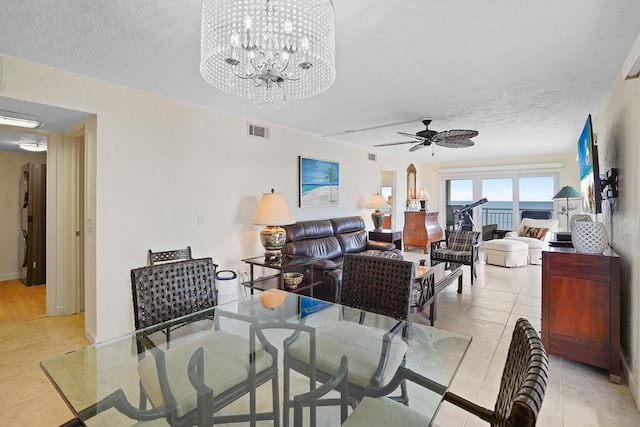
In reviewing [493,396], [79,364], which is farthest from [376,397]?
[79,364]

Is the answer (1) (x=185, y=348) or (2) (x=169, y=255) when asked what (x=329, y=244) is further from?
(1) (x=185, y=348)

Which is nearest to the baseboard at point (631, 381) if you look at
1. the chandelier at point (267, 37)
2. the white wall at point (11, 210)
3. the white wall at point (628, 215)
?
the white wall at point (628, 215)

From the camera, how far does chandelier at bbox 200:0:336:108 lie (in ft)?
4.76

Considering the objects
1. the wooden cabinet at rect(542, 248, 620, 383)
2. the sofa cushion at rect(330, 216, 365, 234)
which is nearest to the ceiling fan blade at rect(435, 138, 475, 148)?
the wooden cabinet at rect(542, 248, 620, 383)

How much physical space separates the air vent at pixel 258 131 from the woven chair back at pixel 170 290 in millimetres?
2345

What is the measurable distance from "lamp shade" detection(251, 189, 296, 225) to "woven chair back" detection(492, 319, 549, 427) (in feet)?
9.58

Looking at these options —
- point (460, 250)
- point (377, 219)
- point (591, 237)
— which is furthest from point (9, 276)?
point (591, 237)

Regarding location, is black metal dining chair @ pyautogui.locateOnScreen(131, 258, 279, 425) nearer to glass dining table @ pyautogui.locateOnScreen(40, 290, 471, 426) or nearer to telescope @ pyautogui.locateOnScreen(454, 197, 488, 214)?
glass dining table @ pyautogui.locateOnScreen(40, 290, 471, 426)

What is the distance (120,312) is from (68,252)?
1.27 meters

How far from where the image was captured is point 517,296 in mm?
4164

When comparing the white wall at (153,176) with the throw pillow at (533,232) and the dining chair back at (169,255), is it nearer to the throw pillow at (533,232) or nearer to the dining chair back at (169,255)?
the dining chair back at (169,255)

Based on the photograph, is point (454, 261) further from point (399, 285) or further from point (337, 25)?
point (337, 25)

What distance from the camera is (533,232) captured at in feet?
21.3

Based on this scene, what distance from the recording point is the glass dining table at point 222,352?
51.8 inches
